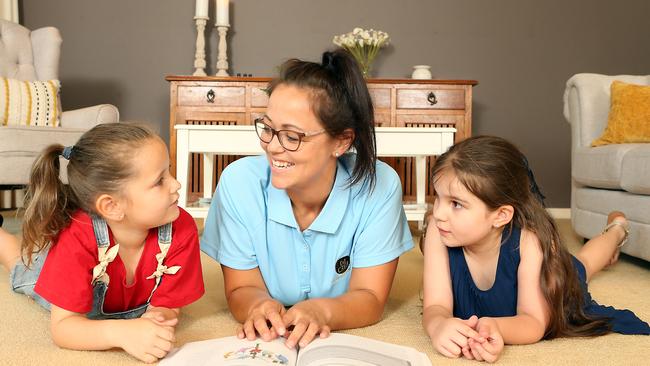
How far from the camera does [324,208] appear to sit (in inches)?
55.7

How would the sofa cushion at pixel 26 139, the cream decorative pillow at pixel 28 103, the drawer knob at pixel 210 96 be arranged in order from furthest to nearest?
the drawer knob at pixel 210 96
the cream decorative pillow at pixel 28 103
the sofa cushion at pixel 26 139

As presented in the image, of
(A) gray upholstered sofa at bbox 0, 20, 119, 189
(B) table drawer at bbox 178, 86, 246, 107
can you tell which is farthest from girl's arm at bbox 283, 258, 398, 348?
(B) table drawer at bbox 178, 86, 246, 107

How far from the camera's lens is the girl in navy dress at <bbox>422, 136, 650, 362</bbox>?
1.26m

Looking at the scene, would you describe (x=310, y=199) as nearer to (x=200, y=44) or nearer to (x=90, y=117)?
(x=90, y=117)

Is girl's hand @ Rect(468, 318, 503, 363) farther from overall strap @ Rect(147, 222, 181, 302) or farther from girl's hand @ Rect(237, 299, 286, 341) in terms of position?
overall strap @ Rect(147, 222, 181, 302)

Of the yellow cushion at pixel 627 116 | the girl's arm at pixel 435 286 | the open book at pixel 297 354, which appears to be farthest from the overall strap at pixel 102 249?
the yellow cushion at pixel 627 116

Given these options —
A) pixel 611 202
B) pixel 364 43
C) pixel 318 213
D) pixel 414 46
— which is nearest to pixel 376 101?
pixel 364 43

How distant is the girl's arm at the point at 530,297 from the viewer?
126 centimetres

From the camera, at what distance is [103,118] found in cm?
310

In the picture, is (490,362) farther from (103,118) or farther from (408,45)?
(408,45)

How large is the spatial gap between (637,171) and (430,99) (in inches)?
63.0

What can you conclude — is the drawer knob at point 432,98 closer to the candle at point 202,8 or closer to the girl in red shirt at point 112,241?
the candle at point 202,8

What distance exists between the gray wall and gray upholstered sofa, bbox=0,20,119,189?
21.5 inches

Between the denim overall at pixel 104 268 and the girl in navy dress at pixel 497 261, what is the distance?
21.9 inches
